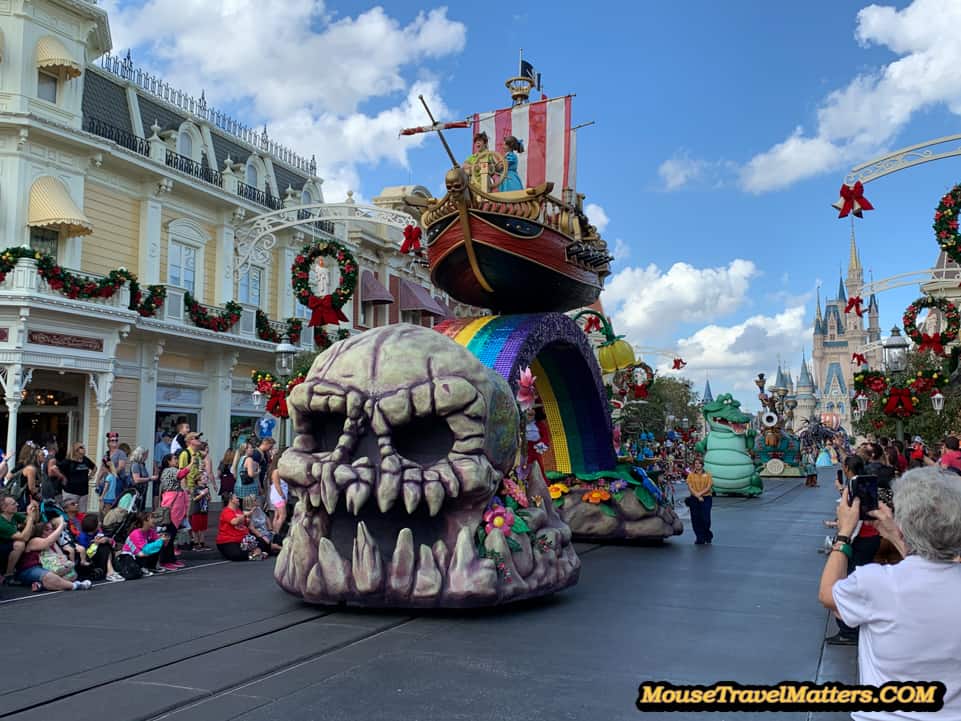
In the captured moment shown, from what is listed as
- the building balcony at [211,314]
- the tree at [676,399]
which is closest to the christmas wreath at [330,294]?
the building balcony at [211,314]

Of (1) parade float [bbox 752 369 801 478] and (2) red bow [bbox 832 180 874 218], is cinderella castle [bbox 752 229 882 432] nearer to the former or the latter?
(1) parade float [bbox 752 369 801 478]

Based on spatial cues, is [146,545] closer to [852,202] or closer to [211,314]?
[852,202]

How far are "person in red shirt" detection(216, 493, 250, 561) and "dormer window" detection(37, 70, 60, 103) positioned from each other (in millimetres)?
11775

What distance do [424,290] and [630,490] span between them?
937 inches

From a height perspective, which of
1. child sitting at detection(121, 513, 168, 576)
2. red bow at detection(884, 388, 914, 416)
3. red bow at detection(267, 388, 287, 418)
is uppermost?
red bow at detection(884, 388, 914, 416)

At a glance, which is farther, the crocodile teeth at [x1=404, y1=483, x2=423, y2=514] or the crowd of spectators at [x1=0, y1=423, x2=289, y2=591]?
the crowd of spectators at [x1=0, y1=423, x2=289, y2=591]

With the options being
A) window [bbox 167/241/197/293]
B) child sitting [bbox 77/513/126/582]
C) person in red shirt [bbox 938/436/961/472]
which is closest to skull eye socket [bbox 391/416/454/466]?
child sitting [bbox 77/513/126/582]

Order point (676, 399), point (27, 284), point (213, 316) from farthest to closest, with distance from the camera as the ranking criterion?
point (676, 399) → point (213, 316) → point (27, 284)

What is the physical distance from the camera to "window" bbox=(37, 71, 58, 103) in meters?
18.7

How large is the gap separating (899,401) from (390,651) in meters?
13.1

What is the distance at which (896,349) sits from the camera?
1647cm

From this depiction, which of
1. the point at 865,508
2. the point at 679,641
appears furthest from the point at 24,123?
the point at 865,508

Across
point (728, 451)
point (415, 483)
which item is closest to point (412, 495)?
point (415, 483)

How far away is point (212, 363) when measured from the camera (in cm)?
2394
